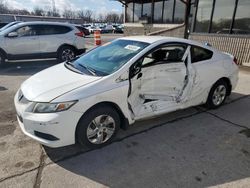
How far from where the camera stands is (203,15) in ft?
36.8

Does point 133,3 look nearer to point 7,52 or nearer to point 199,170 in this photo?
point 7,52

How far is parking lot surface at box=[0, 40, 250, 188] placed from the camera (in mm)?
2689

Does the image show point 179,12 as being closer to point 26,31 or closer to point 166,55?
point 26,31

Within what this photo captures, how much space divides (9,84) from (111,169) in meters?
4.94

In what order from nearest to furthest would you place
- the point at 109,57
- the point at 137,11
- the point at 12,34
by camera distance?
the point at 109,57 → the point at 12,34 → the point at 137,11

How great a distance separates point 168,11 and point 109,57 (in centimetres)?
1392

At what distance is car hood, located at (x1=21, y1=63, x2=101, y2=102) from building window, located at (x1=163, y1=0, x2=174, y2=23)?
551 inches

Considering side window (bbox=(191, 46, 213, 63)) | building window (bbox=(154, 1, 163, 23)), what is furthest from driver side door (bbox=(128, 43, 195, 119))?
building window (bbox=(154, 1, 163, 23))

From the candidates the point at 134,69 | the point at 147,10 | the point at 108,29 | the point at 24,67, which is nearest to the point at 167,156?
the point at 134,69

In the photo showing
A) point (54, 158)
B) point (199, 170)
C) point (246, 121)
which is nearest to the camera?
point (199, 170)

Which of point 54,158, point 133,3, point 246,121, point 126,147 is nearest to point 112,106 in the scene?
point 126,147

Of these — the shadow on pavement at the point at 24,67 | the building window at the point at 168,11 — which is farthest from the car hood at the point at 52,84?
the building window at the point at 168,11

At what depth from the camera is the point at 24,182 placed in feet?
8.68

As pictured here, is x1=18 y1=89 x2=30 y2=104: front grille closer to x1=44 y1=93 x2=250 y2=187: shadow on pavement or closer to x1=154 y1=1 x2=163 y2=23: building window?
x1=44 y1=93 x2=250 y2=187: shadow on pavement
